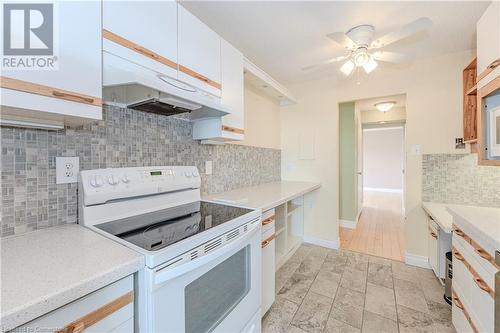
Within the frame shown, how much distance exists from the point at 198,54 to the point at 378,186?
8484 millimetres

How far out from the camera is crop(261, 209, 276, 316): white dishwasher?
61.2 inches

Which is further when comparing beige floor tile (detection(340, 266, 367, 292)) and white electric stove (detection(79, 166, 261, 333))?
beige floor tile (detection(340, 266, 367, 292))

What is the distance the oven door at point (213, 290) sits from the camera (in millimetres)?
765

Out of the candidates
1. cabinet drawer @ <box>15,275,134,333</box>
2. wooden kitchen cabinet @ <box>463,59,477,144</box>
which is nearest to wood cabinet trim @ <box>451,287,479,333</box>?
wooden kitchen cabinet @ <box>463,59,477,144</box>

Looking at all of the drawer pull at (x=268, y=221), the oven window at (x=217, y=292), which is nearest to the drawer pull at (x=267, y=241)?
the drawer pull at (x=268, y=221)

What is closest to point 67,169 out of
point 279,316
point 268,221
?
point 268,221

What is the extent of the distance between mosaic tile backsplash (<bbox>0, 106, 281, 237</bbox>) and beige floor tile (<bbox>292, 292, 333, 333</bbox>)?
1233mm

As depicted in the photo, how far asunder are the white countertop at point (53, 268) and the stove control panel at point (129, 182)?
0.21 metres

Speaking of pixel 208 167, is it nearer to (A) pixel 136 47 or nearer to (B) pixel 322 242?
(A) pixel 136 47

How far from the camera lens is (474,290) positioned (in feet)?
3.73

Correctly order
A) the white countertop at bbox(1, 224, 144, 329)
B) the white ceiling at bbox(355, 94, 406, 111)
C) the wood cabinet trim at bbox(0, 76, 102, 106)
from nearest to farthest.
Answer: the white countertop at bbox(1, 224, 144, 329) < the wood cabinet trim at bbox(0, 76, 102, 106) < the white ceiling at bbox(355, 94, 406, 111)

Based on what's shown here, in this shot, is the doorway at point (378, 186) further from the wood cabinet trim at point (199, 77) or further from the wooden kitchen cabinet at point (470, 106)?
the wood cabinet trim at point (199, 77)

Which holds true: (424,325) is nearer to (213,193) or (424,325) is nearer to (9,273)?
(213,193)

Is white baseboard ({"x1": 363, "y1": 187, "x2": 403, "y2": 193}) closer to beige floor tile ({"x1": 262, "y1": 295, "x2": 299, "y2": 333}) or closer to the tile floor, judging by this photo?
the tile floor
